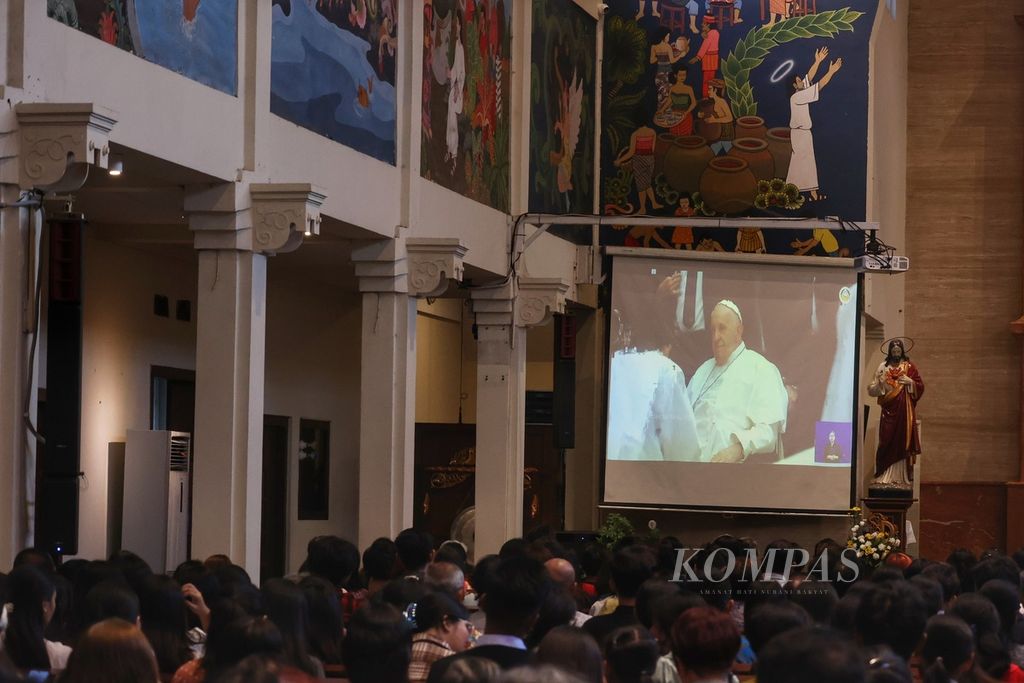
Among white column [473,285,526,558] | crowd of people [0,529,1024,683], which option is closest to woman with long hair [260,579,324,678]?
crowd of people [0,529,1024,683]

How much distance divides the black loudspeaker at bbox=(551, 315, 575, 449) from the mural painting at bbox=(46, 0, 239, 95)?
8414mm

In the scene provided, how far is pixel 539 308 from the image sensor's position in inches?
707

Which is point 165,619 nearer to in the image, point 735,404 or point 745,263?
point 735,404

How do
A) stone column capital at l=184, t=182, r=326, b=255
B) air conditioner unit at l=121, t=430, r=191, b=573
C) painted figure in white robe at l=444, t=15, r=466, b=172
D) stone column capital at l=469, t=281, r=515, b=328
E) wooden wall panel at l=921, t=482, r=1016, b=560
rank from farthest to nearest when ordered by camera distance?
wooden wall panel at l=921, t=482, r=1016, b=560 → stone column capital at l=469, t=281, r=515, b=328 → painted figure in white robe at l=444, t=15, r=466, b=172 → air conditioner unit at l=121, t=430, r=191, b=573 → stone column capital at l=184, t=182, r=326, b=255

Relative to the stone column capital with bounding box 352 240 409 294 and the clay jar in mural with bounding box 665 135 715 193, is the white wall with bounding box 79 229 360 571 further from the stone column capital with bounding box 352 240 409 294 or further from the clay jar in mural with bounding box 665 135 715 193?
the clay jar in mural with bounding box 665 135 715 193

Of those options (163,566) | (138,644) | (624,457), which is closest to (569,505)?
(624,457)

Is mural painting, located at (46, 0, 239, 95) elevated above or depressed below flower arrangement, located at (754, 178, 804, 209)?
below

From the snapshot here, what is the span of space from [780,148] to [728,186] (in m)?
0.82

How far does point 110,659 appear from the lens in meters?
4.27

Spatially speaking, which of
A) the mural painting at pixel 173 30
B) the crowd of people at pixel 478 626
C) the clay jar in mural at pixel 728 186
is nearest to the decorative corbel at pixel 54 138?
the mural painting at pixel 173 30

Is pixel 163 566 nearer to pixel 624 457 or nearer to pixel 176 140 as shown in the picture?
pixel 176 140

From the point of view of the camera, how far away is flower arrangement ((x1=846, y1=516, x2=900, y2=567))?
55.9 feet

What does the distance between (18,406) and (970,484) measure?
1778cm

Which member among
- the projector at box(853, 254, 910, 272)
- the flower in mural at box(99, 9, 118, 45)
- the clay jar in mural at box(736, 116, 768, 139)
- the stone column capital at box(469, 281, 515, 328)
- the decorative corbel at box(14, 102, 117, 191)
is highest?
the clay jar in mural at box(736, 116, 768, 139)
